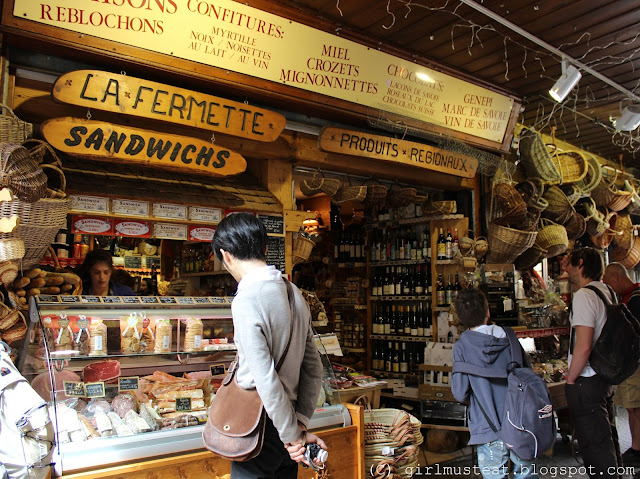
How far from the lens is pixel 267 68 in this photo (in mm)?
4223

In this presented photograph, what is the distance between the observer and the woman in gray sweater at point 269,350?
2.08m

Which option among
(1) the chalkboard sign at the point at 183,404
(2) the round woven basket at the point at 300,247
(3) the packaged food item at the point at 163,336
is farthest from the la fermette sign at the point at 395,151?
(1) the chalkboard sign at the point at 183,404

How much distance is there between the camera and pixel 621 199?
8.31 m

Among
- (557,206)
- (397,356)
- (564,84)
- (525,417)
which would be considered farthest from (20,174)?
(557,206)

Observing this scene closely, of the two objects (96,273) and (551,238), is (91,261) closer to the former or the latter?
(96,273)

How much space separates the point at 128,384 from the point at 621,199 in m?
7.89

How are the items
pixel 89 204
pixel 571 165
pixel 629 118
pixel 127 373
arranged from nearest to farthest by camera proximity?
1. pixel 127 373
2. pixel 89 204
3. pixel 629 118
4. pixel 571 165

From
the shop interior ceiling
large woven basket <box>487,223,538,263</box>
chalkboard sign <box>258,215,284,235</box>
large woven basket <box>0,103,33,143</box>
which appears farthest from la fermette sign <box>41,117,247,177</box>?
large woven basket <box>487,223,538,263</box>

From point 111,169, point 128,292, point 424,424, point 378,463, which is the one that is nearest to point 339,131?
point 111,169

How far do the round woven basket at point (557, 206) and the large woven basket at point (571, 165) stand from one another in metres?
0.25

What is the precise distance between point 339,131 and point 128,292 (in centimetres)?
247

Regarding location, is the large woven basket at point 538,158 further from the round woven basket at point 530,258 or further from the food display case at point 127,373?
the food display case at point 127,373

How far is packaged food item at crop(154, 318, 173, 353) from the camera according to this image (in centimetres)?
333

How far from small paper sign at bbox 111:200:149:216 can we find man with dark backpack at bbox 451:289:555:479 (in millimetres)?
2457
